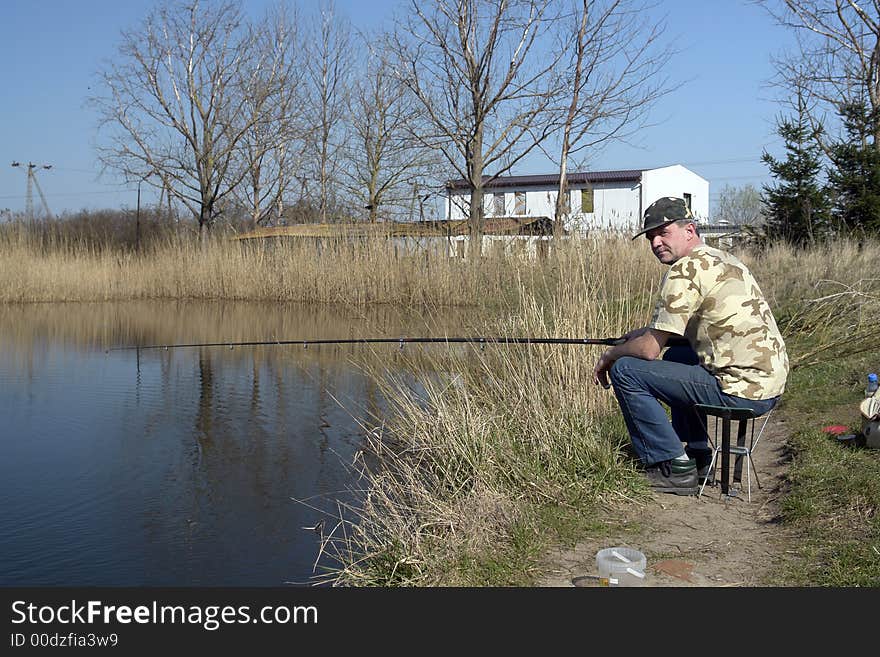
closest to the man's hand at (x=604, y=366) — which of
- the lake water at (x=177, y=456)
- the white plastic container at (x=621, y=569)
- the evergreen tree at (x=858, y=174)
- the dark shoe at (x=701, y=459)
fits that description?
the dark shoe at (x=701, y=459)

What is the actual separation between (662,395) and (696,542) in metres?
0.77

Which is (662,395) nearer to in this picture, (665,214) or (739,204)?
(665,214)

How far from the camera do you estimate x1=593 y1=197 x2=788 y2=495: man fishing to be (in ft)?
14.0

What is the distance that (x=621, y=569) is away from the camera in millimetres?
3545

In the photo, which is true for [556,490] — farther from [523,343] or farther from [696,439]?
[523,343]

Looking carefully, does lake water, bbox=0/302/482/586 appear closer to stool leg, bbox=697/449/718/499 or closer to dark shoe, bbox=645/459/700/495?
dark shoe, bbox=645/459/700/495

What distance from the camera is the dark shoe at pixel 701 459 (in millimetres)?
4945

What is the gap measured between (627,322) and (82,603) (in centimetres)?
435

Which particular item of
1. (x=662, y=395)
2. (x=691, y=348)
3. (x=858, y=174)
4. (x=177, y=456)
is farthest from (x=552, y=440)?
(x=858, y=174)

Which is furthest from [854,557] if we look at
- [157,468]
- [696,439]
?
[157,468]

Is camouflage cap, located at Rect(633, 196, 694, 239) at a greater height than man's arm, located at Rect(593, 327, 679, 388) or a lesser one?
greater

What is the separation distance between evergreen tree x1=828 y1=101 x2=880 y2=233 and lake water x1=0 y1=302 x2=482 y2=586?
934cm

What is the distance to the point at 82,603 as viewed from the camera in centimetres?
377

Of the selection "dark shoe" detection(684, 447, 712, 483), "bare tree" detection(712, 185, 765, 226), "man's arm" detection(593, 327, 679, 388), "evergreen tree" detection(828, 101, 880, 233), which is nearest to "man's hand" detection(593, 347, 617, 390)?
"man's arm" detection(593, 327, 679, 388)
